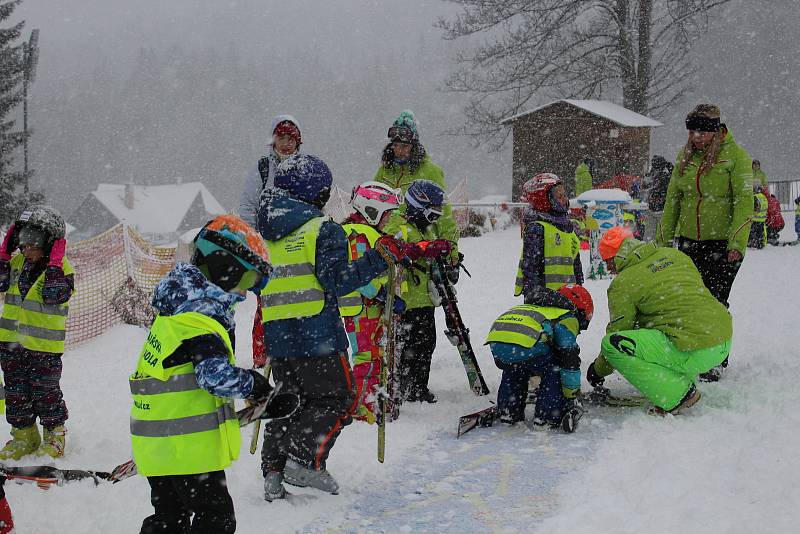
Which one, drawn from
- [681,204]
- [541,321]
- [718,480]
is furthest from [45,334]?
[681,204]

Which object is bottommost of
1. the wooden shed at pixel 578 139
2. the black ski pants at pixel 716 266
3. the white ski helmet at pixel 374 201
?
the black ski pants at pixel 716 266

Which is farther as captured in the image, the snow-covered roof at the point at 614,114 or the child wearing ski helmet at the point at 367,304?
the snow-covered roof at the point at 614,114

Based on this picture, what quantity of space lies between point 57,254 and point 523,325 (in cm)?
316

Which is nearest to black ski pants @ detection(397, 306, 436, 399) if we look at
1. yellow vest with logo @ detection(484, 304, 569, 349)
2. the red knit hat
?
yellow vest with logo @ detection(484, 304, 569, 349)

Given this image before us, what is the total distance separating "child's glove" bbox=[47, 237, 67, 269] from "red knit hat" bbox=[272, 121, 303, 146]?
1.88m

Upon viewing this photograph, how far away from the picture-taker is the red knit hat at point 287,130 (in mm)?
6000

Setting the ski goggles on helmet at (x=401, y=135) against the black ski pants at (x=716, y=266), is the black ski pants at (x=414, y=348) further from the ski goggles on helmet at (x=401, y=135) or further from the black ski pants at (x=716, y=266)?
the black ski pants at (x=716, y=266)

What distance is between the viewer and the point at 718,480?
4121 mm

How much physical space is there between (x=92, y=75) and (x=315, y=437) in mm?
110508

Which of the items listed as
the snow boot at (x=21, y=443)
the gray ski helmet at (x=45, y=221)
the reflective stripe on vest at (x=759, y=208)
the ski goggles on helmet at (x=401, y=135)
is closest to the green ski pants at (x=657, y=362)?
the ski goggles on helmet at (x=401, y=135)

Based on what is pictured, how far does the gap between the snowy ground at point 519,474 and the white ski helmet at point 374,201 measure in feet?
5.04

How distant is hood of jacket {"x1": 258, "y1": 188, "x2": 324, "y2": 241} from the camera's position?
4.04 metres

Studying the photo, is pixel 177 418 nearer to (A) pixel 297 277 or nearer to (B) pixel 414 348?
(A) pixel 297 277

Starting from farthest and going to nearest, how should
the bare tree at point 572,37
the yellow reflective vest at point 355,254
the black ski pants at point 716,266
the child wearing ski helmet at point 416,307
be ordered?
the bare tree at point 572,37
the black ski pants at point 716,266
the child wearing ski helmet at point 416,307
the yellow reflective vest at point 355,254
